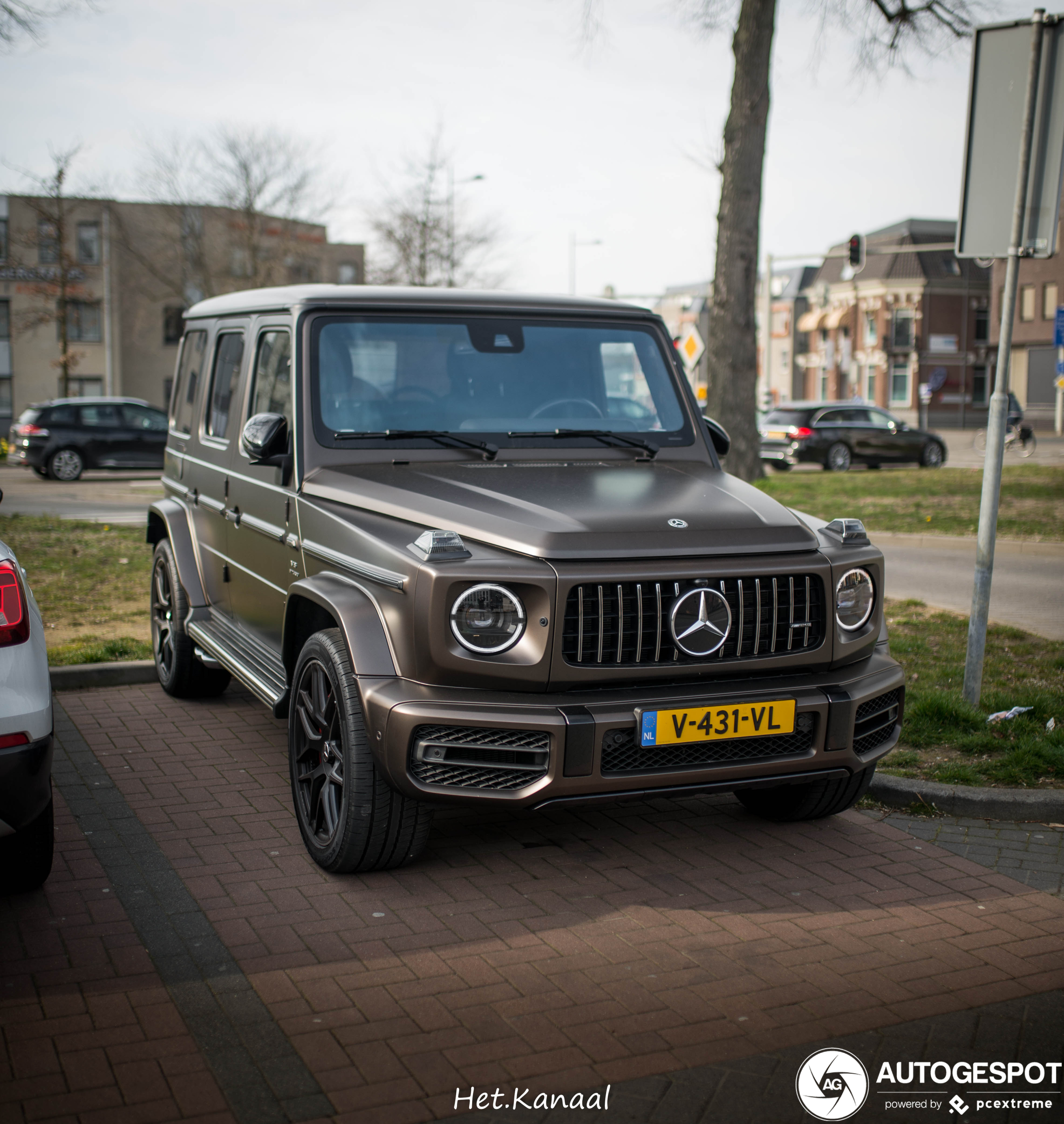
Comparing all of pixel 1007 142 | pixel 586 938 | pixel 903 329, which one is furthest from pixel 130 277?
pixel 586 938

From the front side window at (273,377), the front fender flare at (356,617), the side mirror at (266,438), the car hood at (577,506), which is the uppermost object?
the front side window at (273,377)

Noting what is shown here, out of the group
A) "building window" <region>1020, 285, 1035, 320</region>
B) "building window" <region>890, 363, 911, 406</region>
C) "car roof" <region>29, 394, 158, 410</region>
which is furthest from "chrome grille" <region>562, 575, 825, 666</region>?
"building window" <region>890, 363, 911, 406</region>

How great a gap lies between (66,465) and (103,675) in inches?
767

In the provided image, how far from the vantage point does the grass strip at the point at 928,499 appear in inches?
577

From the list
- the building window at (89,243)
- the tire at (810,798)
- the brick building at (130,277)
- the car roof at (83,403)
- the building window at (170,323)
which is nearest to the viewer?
the tire at (810,798)

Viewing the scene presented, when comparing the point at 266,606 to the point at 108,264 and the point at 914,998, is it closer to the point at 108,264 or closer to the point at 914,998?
the point at 914,998

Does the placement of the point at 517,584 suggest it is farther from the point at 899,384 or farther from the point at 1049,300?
the point at 899,384

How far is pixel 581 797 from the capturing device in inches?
148

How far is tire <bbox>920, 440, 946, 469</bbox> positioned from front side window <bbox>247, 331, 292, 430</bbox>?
2502 cm

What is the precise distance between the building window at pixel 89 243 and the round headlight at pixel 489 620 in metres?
60.2

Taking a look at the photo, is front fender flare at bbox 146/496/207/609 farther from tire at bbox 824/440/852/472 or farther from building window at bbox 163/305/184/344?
building window at bbox 163/305/184/344

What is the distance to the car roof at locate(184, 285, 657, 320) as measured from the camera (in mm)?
5057

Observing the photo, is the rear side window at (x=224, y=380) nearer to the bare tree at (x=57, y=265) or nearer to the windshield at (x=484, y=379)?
the windshield at (x=484, y=379)

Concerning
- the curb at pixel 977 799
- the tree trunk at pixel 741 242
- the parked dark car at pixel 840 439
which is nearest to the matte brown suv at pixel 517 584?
the curb at pixel 977 799
